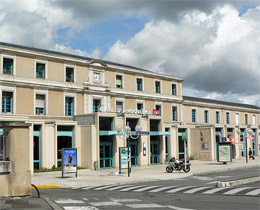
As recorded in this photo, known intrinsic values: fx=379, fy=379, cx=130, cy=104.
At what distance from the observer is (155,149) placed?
4438cm

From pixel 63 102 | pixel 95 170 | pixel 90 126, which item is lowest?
pixel 95 170

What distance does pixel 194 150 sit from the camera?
50688 millimetres

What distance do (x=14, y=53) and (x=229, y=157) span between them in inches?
975

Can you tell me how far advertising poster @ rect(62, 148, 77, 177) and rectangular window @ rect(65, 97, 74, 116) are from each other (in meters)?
10.3

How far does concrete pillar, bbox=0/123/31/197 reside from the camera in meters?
15.2

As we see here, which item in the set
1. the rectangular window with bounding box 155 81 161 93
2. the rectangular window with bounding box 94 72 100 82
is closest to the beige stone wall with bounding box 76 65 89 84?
the rectangular window with bounding box 94 72 100 82

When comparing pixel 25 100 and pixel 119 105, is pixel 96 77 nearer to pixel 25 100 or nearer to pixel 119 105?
pixel 119 105

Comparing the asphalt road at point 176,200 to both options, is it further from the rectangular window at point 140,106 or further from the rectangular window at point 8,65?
the rectangular window at point 140,106

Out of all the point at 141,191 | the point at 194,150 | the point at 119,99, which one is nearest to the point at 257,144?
the point at 194,150

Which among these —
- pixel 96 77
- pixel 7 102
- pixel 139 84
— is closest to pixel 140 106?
pixel 139 84

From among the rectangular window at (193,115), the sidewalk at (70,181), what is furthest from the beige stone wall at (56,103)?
the rectangular window at (193,115)

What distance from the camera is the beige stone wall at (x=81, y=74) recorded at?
3956 centimetres

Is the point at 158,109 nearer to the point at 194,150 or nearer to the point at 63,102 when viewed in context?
the point at 194,150

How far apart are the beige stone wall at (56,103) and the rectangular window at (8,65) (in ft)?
14.4
